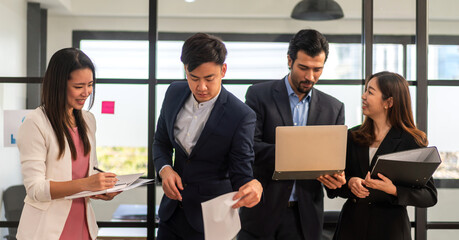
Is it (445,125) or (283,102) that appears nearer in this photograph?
(283,102)

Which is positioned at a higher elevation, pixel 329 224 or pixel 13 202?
pixel 13 202

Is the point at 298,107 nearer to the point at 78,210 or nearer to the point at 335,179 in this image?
the point at 335,179

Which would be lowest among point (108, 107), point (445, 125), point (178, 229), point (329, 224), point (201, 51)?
point (329, 224)

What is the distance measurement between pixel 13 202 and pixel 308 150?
7.37 ft

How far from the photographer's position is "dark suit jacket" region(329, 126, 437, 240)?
2281mm

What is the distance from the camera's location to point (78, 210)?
1.89 meters

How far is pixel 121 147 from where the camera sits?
3.16 m

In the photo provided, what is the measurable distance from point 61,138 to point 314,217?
4.35 feet

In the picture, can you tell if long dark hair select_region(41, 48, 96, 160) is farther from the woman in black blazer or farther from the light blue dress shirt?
the woman in black blazer

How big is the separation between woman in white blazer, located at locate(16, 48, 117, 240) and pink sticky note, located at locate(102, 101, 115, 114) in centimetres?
121

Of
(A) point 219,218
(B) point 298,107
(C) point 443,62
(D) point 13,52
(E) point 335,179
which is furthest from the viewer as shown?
(C) point 443,62

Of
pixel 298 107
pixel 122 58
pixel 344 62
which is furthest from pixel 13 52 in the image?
pixel 344 62

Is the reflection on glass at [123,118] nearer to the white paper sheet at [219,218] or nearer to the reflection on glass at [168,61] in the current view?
the reflection on glass at [168,61]

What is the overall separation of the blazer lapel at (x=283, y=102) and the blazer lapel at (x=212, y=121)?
506 millimetres
